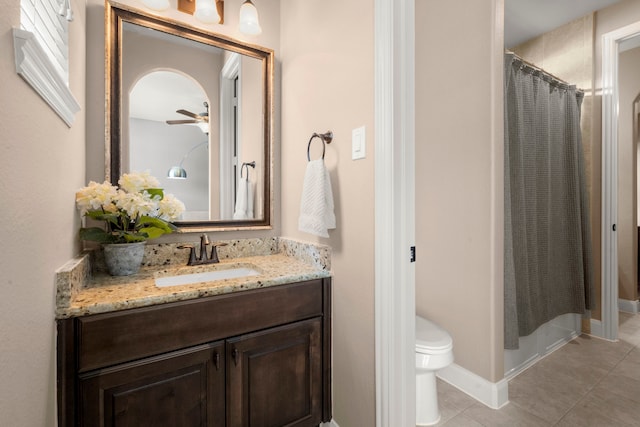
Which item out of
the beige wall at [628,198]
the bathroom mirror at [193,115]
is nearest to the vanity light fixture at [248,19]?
the bathroom mirror at [193,115]

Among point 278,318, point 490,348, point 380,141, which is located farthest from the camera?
point 490,348

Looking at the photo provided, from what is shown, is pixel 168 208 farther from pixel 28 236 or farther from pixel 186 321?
pixel 28 236

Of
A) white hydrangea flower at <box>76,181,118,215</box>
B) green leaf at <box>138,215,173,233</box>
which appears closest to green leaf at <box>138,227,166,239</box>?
green leaf at <box>138,215,173,233</box>

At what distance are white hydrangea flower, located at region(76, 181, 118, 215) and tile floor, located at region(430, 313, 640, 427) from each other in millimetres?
1895

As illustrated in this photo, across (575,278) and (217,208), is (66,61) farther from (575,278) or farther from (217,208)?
(575,278)

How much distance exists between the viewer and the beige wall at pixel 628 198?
2873 mm

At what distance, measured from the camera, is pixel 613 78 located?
2.31m

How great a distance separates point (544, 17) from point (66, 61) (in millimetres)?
3288

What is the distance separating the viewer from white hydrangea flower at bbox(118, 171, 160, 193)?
1.24 meters

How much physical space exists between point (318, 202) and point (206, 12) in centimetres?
115

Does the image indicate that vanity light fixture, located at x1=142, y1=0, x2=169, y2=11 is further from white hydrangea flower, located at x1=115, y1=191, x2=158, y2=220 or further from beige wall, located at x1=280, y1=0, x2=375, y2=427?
white hydrangea flower, located at x1=115, y1=191, x2=158, y2=220

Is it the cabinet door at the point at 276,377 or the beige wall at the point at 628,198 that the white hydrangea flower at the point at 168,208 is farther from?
the beige wall at the point at 628,198

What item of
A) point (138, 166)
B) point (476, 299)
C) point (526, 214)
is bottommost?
point (476, 299)

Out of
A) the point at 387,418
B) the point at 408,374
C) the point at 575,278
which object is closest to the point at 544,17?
the point at 575,278
